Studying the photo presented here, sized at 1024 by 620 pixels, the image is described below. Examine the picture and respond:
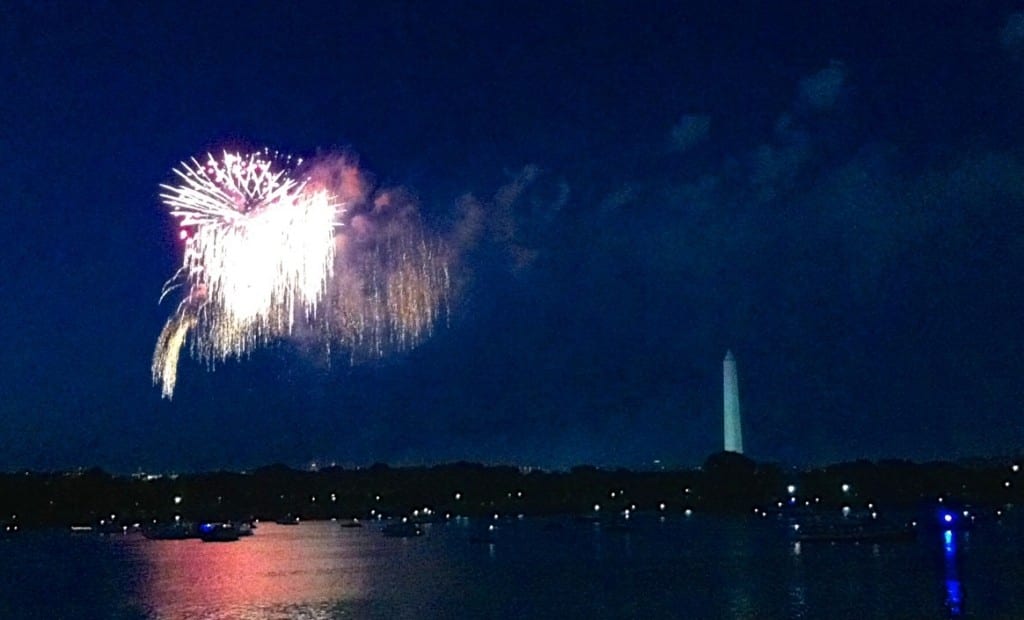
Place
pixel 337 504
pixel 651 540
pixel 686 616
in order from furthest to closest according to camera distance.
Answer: pixel 337 504 < pixel 651 540 < pixel 686 616

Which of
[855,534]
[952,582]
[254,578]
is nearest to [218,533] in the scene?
[254,578]

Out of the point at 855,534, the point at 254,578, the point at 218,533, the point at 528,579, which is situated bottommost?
the point at 528,579

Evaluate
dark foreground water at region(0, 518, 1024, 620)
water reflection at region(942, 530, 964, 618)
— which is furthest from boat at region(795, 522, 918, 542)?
water reflection at region(942, 530, 964, 618)

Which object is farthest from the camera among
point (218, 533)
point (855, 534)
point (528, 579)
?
point (218, 533)

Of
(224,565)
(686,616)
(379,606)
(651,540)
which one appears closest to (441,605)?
(379,606)

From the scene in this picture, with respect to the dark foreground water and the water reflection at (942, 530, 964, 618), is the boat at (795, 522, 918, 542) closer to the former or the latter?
the dark foreground water

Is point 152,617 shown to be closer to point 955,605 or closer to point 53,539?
point 955,605

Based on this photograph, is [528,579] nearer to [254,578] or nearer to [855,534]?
[254,578]
